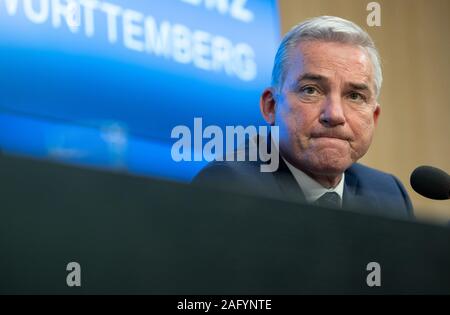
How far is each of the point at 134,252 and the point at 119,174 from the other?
5cm

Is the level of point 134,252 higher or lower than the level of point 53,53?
lower

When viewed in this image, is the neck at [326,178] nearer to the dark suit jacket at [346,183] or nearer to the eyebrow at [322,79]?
the dark suit jacket at [346,183]

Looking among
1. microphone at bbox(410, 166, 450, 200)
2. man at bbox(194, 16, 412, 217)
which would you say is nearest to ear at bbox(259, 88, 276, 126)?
man at bbox(194, 16, 412, 217)

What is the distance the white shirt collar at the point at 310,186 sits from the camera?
4.46 feet

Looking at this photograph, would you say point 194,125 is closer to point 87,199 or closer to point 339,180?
point 339,180

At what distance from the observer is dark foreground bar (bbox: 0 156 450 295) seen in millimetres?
534

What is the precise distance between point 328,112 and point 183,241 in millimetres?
848

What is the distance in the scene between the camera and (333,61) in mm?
1436

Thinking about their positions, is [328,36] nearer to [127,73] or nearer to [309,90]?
[309,90]

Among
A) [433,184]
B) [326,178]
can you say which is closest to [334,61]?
[326,178]

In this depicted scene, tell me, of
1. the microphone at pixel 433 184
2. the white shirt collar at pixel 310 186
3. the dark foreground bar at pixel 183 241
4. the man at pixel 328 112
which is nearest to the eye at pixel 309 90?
the man at pixel 328 112

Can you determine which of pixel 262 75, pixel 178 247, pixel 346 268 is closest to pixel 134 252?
pixel 178 247

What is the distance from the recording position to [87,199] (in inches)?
21.5

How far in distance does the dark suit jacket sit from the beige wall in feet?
4.35
